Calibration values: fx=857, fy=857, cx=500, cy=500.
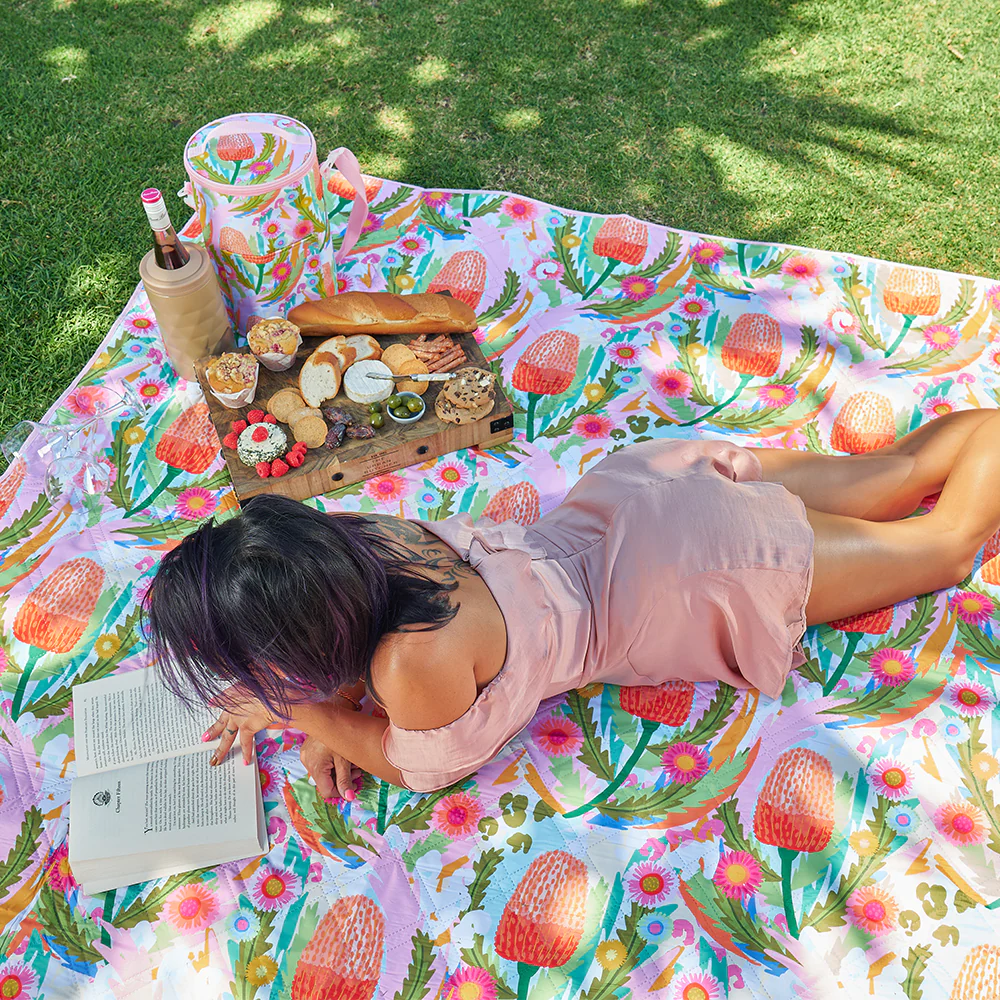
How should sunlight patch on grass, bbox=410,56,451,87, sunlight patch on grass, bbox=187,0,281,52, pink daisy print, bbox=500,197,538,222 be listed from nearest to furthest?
pink daisy print, bbox=500,197,538,222 → sunlight patch on grass, bbox=410,56,451,87 → sunlight patch on grass, bbox=187,0,281,52

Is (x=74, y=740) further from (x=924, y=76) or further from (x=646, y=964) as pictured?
(x=924, y=76)

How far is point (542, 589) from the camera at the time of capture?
1946 mm

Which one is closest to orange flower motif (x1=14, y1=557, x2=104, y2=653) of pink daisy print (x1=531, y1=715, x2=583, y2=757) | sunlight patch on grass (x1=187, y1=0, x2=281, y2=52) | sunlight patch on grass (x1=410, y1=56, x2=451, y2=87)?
pink daisy print (x1=531, y1=715, x2=583, y2=757)

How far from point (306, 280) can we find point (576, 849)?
79.5 inches

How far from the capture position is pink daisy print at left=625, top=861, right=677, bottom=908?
197 cm

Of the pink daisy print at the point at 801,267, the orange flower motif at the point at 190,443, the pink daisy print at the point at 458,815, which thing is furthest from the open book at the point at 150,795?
the pink daisy print at the point at 801,267

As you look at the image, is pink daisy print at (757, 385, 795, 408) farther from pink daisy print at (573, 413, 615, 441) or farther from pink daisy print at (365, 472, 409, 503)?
pink daisy print at (365, 472, 409, 503)

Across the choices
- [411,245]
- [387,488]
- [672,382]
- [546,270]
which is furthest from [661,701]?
[411,245]

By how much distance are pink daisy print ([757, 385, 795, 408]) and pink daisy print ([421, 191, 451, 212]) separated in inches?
58.8

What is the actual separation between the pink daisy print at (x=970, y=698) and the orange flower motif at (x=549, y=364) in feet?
4.80

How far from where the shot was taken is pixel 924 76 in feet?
13.2

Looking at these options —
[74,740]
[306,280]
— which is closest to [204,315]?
[306,280]

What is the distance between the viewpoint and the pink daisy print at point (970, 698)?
2176 mm

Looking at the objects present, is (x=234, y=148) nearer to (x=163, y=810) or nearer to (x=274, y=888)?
(x=163, y=810)
